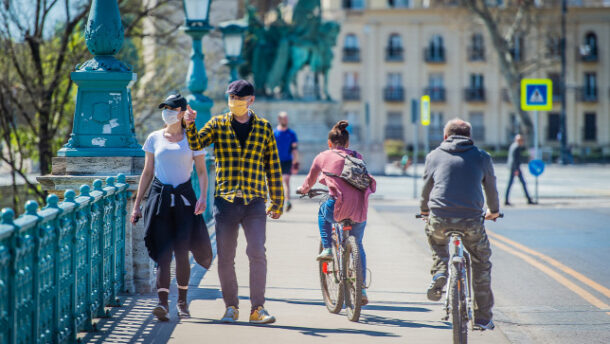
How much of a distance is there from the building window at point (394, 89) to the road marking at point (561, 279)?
5922 centimetres

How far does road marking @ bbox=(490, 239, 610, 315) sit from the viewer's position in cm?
833

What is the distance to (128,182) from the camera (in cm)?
794

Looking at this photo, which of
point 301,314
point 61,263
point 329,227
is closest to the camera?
point 61,263

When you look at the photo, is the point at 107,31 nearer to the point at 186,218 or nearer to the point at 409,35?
the point at 186,218

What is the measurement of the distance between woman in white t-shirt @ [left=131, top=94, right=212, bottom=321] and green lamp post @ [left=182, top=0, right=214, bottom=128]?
7526mm

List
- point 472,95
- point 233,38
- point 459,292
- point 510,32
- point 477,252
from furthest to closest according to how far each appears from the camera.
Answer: point 472,95 → point 510,32 → point 233,38 → point 477,252 → point 459,292

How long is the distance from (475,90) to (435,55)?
4213 mm

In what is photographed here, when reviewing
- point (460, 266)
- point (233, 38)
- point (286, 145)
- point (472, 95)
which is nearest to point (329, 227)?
point (460, 266)

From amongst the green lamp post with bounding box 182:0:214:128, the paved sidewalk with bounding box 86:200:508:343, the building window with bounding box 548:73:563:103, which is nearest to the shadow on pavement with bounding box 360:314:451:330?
the paved sidewalk with bounding box 86:200:508:343

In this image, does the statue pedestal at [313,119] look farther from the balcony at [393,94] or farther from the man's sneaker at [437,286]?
the balcony at [393,94]

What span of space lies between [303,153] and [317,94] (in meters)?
4.66

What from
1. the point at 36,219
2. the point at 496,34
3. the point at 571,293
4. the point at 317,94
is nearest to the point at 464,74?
the point at 496,34

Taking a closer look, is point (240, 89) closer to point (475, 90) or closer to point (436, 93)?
point (436, 93)

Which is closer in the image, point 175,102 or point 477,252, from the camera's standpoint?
point 477,252
